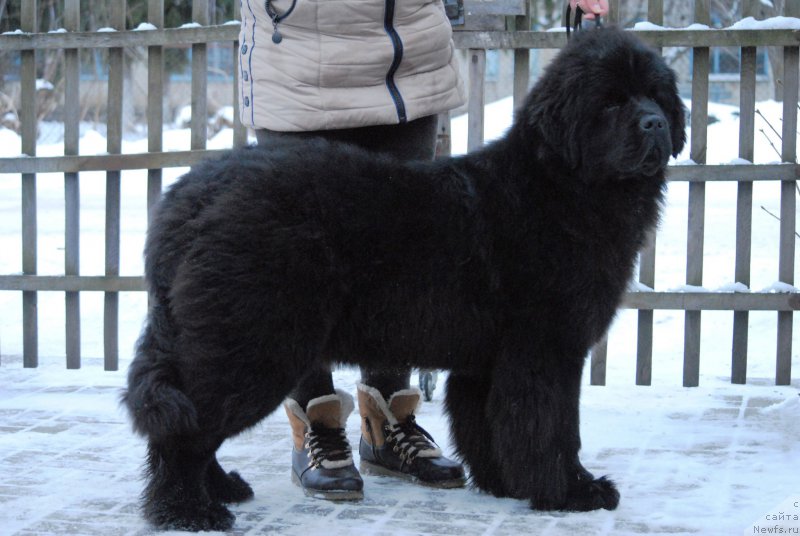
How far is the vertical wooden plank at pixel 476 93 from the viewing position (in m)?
4.83

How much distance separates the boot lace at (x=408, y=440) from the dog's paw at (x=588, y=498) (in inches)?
23.2

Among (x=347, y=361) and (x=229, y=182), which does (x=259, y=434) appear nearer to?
(x=347, y=361)

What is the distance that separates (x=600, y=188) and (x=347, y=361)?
966 mm

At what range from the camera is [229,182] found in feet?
9.34

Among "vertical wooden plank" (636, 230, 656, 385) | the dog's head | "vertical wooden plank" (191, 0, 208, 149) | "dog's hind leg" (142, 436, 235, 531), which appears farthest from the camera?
"vertical wooden plank" (191, 0, 208, 149)

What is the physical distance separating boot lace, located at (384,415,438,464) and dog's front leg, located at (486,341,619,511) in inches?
16.4

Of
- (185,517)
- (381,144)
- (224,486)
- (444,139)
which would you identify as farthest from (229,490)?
(444,139)

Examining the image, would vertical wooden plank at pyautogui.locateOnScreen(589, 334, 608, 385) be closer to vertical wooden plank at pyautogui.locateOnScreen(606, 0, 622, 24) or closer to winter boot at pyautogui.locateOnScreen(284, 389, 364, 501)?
vertical wooden plank at pyautogui.locateOnScreen(606, 0, 622, 24)

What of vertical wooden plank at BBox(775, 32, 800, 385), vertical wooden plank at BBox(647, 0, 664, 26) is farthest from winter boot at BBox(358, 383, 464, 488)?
vertical wooden plank at BBox(647, 0, 664, 26)

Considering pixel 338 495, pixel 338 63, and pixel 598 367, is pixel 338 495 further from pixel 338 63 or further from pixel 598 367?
pixel 598 367

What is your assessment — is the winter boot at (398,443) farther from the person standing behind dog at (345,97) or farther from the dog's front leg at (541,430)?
the dog's front leg at (541,430)

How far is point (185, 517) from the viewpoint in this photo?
2.81 metres

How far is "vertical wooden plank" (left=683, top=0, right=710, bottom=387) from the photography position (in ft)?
15.5

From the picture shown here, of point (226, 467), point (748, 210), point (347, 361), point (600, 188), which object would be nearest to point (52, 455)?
point (226, 467)
